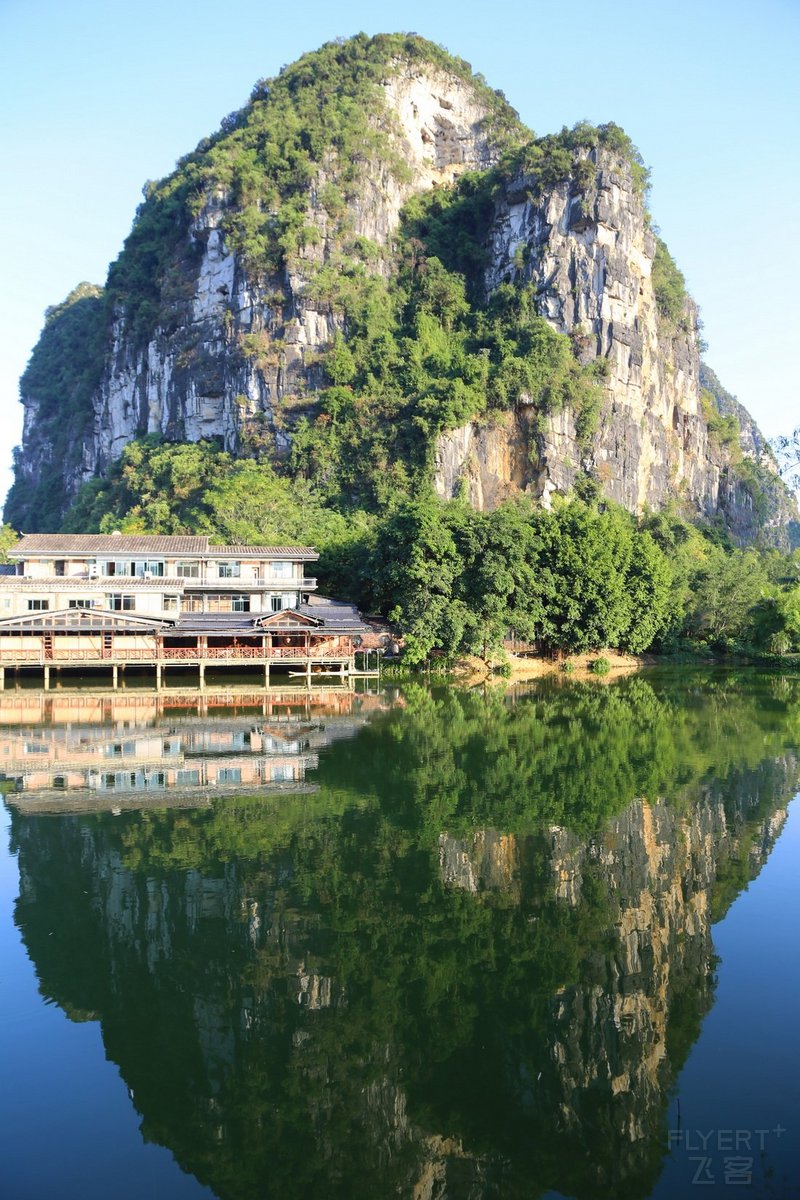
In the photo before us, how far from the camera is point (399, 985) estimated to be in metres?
11.5

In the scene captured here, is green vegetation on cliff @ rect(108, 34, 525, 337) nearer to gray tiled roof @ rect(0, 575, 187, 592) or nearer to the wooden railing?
gray tiled roof @ rect(0, 575, 187, 592)

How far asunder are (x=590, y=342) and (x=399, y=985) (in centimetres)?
6318

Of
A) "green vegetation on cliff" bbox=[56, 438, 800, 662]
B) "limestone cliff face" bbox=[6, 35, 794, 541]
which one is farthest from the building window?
"limestone cliff face" bbox=[6, 35, 794, 541]

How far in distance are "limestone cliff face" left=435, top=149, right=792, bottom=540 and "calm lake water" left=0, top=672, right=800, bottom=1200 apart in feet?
139

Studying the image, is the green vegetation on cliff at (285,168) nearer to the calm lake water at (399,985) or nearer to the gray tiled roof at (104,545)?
the gray tiled roof at (104,545)

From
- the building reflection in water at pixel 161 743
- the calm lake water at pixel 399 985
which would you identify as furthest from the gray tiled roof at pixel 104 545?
the calm lake water at pixel 399 985

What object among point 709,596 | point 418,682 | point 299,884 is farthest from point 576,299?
point 299,884

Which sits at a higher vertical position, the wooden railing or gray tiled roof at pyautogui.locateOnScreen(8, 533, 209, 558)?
gray tiled roof at pyautogui.locateOnScreen(8, 533, 209, 558)

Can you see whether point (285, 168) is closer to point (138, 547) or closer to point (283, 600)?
point (138, 547)

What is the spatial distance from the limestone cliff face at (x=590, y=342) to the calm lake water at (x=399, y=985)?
42.3 meters

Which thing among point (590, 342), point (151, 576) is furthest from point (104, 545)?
point (590, 342)

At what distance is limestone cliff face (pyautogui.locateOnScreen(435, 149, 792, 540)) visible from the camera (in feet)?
206

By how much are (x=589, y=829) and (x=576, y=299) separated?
5859 centimetres

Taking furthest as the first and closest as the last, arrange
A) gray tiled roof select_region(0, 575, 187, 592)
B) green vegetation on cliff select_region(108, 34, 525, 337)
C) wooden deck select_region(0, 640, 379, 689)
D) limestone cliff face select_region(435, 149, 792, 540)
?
green vegetation on cliff select_region(108, 34, 525, 337) < limestone cliff face select_region(435, 149, 792, 540) < gray tiled roof select_region(0, 575, 187, 592) < wooden deck select_region(0, 640, 379, 689)
